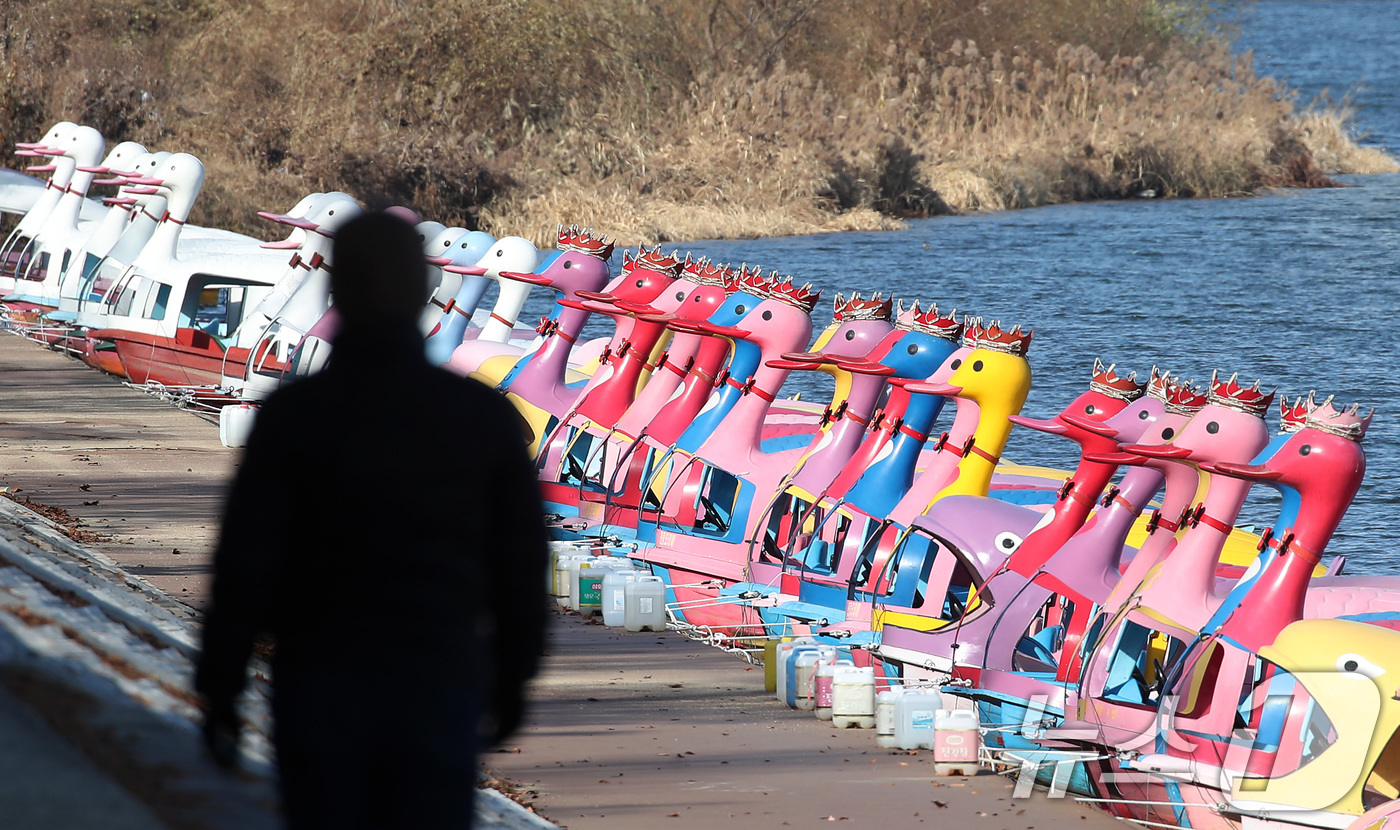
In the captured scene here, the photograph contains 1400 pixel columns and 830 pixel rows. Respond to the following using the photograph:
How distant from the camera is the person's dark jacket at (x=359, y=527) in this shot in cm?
327

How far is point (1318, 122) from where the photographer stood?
5197 centimetres

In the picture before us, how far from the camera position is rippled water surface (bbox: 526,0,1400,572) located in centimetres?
2338

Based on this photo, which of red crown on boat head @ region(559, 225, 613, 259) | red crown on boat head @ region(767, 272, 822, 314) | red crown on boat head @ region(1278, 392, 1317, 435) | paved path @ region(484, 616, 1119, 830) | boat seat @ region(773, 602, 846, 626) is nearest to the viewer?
paved path @ region(484, 616, 1119, 830)

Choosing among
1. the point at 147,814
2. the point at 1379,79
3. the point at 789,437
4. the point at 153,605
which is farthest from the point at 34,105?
the point at 1379,79

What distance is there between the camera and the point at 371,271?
337cm

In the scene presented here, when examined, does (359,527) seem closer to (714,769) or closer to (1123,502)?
(714,769)

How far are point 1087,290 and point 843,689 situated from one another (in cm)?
2732

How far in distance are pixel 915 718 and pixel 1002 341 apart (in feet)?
11.2

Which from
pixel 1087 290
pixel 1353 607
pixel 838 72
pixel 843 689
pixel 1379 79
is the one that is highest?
pixel 1379 79

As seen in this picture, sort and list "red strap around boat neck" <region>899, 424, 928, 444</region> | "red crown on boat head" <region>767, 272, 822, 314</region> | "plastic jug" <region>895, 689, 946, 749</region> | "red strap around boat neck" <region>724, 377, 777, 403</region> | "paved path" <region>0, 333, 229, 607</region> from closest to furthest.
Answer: "plastic jug" <region>895, 689, 946, 749</region> → "red strap around boat neck" <region>899, 424, 928, 444</region> → "paved path" <region>0, 333, 229, 607</region> → "red strap around boat neck" <region>724, 377, 777, 403</region> → "red crown on boat head" <region>767, 272, 822, 314</region>

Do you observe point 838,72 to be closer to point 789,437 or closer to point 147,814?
point 789,437

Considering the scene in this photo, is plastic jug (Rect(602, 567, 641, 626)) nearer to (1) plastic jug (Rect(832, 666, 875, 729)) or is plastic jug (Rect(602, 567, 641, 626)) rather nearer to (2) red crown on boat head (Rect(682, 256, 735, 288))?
(1) plastic jug (Rect(832, 666, 875, 729))

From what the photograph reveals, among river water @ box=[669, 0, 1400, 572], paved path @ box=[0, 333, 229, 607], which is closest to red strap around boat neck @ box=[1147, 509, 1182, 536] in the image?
paved path @ box=[0, 333, 229, 607]

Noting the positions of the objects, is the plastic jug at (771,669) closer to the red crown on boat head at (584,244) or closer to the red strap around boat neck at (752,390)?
the red strap around boat neck at (752,390)
